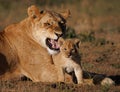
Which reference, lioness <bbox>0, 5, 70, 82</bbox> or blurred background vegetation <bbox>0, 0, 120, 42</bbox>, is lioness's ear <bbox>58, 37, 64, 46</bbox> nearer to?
lioness <bbox>0, 5, 70, 82</bbox>

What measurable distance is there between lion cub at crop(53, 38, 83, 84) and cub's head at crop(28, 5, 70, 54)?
0.24 metres

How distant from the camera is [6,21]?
19.2m

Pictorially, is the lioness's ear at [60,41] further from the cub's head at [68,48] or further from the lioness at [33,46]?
the lioness at [33,46]

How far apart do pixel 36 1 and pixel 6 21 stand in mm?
4600

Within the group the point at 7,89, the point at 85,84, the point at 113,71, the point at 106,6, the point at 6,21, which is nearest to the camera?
the point at 7,89

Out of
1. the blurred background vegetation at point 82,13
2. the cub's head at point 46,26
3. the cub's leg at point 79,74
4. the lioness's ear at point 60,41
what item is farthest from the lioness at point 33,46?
the blurred background vegetation at point 82,13

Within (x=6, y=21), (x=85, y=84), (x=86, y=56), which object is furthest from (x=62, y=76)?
(x=6, y=21)

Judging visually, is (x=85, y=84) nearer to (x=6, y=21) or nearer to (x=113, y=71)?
(x=113, y=71)

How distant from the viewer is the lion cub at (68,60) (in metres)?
7.77

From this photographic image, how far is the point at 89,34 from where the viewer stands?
12.8 m

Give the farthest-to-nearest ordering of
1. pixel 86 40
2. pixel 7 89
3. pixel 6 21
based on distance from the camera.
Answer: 1. pixel 6 21
2. pixel 86 40
3. pixel 7 89

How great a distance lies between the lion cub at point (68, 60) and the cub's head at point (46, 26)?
242 millimetres

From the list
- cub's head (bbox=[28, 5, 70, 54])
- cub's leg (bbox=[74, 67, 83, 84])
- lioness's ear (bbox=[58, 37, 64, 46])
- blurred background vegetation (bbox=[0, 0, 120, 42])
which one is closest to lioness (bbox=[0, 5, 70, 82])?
cub's head (bbox=[28, 5, 70, 54])

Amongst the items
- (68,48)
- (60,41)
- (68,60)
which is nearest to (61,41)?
(60,41)
